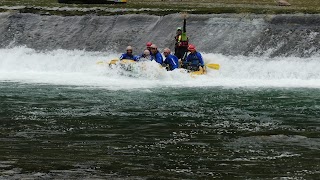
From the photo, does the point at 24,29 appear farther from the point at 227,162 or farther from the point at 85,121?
the point at 227,162

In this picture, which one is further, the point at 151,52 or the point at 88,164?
the point at 151,52

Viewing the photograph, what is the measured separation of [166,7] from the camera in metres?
46.5

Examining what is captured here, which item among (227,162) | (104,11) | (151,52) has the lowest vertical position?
(227,162)

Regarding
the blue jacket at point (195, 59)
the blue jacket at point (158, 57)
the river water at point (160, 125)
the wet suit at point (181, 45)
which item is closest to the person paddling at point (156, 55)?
the blue jacket at point (158, 57)

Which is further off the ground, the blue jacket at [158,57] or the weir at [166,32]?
the weir at [166,32]

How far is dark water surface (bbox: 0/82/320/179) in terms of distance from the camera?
11961 millimetres

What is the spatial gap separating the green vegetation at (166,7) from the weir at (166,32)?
0.89 meters

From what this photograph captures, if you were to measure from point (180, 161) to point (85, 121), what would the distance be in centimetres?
559

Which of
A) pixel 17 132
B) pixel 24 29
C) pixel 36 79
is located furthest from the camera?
pixel 24 29

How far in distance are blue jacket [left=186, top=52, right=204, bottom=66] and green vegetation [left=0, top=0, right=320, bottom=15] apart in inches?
423

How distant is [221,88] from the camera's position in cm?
2722

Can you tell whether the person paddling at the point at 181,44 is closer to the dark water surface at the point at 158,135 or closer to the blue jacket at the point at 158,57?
the blue jacket at the point at 158,57

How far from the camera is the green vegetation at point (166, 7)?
139ft

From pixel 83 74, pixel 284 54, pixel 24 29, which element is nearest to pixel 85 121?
pixel 83 74
